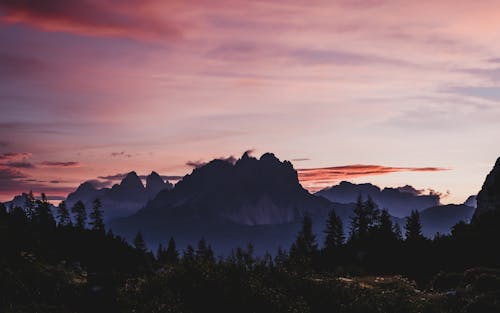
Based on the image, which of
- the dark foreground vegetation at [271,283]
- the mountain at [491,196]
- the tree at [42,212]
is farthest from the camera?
the tree at [42,212]

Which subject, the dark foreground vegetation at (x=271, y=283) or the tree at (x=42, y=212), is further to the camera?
the tree at (x=42, y=212)

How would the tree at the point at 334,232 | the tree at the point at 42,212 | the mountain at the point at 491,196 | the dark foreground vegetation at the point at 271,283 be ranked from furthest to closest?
the tree at the point at 42,212 < the tree at the point at 334,232 < the mountain at the point at 491,196 < the dark foreground vegetation at the point at 271,283

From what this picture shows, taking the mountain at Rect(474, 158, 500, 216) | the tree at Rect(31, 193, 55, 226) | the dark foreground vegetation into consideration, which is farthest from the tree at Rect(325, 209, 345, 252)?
the tree at Rect(31, 193, 55, 226)

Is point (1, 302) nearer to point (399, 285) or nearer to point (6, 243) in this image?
point (6, 243)

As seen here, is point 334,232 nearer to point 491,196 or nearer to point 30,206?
point 491,196

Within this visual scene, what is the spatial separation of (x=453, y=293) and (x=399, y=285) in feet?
10.7

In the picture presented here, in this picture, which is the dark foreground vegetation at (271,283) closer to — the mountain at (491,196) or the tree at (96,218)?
the mountain at (491,196)

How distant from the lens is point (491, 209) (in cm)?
6206

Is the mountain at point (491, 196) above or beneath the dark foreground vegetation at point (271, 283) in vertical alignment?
above

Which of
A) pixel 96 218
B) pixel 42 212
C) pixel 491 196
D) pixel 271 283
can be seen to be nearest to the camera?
pixel 271 283

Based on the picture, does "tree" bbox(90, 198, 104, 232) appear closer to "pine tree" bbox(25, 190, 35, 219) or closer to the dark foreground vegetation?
"pine tree" bbox(25, 190, 35, 219)

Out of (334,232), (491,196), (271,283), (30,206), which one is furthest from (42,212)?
(271,283)

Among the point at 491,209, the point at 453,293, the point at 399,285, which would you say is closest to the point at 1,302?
the point at 399,285

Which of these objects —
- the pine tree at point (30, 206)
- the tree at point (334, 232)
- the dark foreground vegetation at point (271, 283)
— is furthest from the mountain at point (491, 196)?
the pine tree at point (30, 206)
